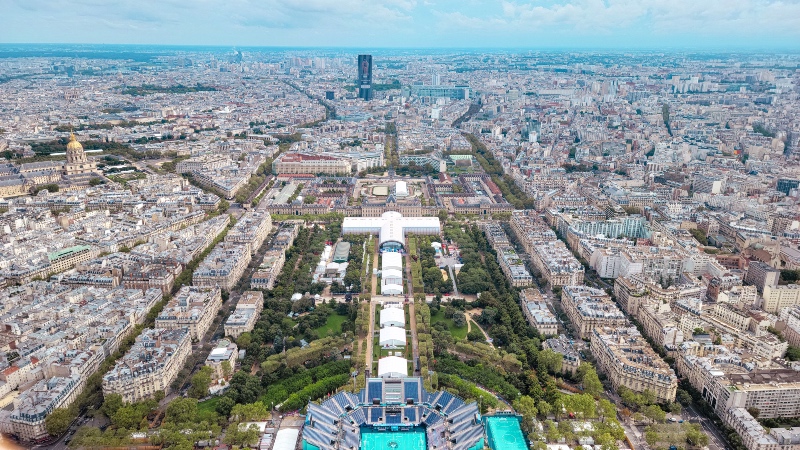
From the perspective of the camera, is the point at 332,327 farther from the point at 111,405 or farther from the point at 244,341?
the point at 111,405

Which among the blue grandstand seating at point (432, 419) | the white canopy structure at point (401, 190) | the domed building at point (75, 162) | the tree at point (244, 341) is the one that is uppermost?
the domed building at point (75, 162)

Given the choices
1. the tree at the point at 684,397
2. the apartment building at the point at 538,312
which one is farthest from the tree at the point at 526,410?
the apartment building at the point at 538,312

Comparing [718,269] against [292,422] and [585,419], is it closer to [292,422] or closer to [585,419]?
[585,419]

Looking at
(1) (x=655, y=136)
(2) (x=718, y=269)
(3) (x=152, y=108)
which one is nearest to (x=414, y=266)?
(2) (x=718, y=269)

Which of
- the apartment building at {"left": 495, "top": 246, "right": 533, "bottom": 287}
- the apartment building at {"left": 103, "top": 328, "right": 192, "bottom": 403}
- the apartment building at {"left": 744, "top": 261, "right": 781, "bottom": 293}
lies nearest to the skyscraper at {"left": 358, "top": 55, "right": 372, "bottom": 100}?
the apartment building at {"left": 495, "top": 246, "right": 533, "bottom": 287}

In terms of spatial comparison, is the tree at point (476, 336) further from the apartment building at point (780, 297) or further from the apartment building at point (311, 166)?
the apartment building at point (311, 166)

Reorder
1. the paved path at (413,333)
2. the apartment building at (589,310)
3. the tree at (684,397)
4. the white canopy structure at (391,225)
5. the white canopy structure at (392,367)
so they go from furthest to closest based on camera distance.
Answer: the white canopy structure at (391,225) < the apartment building at (589,310) < the paved path at (413,333) < the white canopy structure at (392,367) < the tree at (684,397)

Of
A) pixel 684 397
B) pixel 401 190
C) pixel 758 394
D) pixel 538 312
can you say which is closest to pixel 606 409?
pixel 684 397
